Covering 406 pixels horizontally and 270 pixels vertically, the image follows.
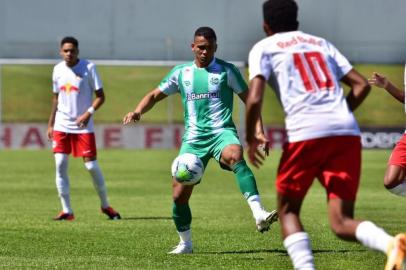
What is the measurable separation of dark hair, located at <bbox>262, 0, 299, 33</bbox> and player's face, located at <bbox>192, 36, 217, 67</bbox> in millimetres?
3364

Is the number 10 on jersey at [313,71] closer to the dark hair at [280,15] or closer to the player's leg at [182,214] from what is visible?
the dark hair at [280,15]

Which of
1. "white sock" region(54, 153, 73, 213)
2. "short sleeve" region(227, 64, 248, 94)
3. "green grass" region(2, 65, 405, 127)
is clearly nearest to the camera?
"short sleeve" region(227, 64, 248, 94)

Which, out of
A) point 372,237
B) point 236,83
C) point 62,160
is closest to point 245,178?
point 236,83

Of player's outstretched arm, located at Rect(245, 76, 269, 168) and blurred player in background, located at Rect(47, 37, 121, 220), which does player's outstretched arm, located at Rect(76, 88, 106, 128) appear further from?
player's outstretched arm, located at Rect(245, 76, 269, 168)

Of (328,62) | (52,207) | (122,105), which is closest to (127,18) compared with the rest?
(122,105)

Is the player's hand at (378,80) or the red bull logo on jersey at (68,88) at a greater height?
the player's hand at (378,80)

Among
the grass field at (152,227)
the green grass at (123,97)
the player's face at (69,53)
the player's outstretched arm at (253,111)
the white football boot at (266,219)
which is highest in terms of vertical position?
the player's outstretched arm at (253,111)

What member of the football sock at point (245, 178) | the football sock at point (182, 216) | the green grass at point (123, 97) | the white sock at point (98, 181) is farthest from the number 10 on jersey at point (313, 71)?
the green grass at point (123, 97)

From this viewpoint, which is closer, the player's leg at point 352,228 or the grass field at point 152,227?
the player's leg at point 352,228

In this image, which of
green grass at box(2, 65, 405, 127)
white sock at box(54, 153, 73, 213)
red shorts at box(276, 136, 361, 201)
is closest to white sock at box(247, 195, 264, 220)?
red shorts at box(276, 136, 361, 201)

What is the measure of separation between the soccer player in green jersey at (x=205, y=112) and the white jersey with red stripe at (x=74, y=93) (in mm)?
3806

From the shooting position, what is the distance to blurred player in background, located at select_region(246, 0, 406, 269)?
7012mm

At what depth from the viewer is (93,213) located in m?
15.1

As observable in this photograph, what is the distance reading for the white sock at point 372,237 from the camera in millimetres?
6773
